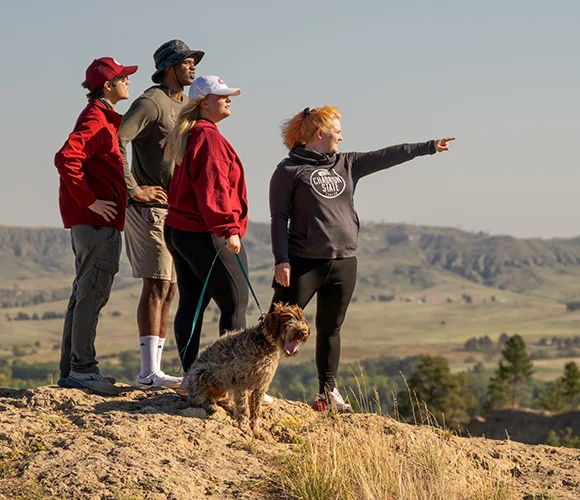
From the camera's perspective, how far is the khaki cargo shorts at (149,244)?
8.38 meters

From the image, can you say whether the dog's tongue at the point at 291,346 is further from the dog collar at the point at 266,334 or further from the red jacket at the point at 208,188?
the red jacket at the point at 208,188

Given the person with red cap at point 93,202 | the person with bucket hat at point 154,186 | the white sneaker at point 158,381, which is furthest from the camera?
the white sneaker at point 158,381

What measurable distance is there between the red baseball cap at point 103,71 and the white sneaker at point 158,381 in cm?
279

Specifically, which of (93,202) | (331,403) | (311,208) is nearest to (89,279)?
(93,202)

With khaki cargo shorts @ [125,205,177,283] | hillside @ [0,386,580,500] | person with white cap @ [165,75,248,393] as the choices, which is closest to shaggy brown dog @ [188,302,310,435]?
hillside @ [0,386,580,500]

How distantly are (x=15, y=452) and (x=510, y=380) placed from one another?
263 ft

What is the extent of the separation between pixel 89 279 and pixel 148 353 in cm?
109

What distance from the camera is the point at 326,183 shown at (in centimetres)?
807

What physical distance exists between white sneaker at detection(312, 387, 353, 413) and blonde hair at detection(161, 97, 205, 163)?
2.60m

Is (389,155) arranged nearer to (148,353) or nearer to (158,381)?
(148,353)

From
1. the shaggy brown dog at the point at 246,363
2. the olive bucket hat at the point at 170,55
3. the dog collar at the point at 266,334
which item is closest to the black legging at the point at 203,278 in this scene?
the shaggy brown dog at the point at 246,363

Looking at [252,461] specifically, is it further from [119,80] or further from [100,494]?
[119,80]

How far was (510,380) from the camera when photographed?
8319cm

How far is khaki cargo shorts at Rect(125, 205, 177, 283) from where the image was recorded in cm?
838
